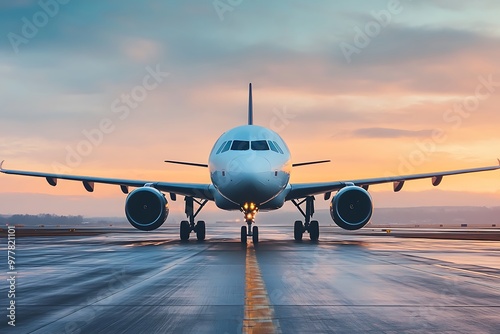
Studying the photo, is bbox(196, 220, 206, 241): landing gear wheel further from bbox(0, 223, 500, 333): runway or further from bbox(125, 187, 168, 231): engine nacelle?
bbox(0, 223, 500, 333): runway

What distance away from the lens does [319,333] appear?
6.05 meters

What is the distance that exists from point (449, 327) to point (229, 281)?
4.90 meters

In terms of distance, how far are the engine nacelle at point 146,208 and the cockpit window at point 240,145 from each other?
3.55 meters

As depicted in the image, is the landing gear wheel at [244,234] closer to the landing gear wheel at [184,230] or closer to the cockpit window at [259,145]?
the cockpit window at [259,145]

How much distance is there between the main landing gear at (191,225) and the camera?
28.2 m

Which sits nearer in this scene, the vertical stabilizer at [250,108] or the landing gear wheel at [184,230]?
the landing gear wheel at [184,230]

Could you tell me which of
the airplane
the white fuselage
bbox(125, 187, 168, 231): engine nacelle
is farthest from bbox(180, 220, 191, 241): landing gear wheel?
bbox(125, 187, 168, 231): engine nacelle

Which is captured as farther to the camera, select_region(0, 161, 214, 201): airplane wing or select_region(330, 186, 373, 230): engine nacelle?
select_region(0, 161, 214, 201): airplane wing

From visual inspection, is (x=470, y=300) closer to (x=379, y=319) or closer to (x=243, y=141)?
(x=379, y=319)

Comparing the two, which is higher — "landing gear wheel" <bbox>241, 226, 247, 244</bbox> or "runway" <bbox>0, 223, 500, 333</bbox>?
"landing gear wheel" <bbox>241, 226, 247, 244</bbox>

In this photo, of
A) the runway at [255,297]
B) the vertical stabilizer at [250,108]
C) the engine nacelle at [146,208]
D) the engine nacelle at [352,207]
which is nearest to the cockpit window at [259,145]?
the engine nacelle at [352,207]

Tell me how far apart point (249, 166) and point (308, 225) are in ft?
25.2

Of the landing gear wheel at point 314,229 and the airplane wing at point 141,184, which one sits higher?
the airplane wing at point 141,184

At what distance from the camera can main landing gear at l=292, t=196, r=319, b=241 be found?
28406 millimetres
